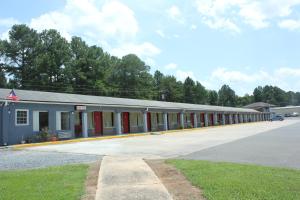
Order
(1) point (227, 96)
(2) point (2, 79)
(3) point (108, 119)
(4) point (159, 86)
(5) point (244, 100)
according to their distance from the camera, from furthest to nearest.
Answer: (5) point (244, 100) → (1) point (227, 96) → (4) point (159, 86) → (2) point (2, 79) → (3) point (108, 119)

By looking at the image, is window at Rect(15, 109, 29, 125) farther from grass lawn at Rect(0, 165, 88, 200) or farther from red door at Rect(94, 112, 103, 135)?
grass lawn at Rect(0, 165, 88, 200)

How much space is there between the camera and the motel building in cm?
1923

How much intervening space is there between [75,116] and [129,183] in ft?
61.4

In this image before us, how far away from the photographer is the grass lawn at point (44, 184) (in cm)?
621

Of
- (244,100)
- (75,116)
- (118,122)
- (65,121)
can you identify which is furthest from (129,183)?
(244,100)

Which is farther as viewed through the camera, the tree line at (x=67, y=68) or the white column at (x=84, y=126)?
the tree line at (x=67, y=68)

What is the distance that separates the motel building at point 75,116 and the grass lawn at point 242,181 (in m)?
13.5

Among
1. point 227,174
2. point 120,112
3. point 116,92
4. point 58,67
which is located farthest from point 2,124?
point 116,92

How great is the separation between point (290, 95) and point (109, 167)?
189 meters

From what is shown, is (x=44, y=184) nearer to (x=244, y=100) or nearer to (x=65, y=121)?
(x=65, y=121)

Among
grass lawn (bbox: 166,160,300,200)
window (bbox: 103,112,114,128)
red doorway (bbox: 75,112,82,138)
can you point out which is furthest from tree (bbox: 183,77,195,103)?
grass lawn (bbox: 166,160,300,200)

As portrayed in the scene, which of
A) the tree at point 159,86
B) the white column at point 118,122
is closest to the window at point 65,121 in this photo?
the white column at point 118,122

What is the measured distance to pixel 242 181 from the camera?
22.5ft

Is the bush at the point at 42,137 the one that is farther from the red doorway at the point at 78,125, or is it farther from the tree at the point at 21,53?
the tree at the point at 21,53
